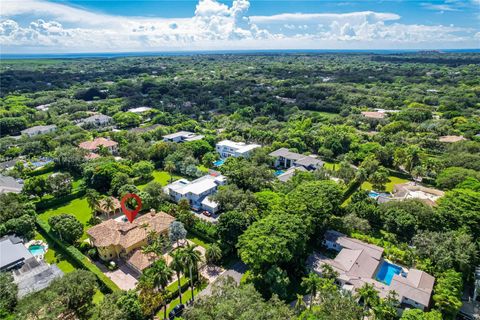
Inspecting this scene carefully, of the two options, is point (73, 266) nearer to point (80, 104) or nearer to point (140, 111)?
point (140, 111)

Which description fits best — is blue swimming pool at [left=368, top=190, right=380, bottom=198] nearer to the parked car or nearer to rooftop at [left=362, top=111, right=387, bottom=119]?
the parked car

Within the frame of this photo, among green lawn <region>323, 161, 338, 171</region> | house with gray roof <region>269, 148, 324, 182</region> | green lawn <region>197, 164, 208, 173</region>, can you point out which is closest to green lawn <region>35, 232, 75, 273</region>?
green lawn <region>197, 164, 208, 173</region>

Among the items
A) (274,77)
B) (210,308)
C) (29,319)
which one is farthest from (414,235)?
(274,77)

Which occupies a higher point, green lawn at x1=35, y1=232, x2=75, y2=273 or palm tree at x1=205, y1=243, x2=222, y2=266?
palm tree at x1=205, y1=243, x2=222, y2=266

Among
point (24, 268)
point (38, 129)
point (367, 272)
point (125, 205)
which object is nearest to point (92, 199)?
point (125, 205)

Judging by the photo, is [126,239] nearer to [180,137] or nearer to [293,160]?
[293,160]

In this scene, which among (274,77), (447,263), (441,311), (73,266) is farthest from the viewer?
(274,77)

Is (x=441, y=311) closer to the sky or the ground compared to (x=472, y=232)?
closer to the ground
